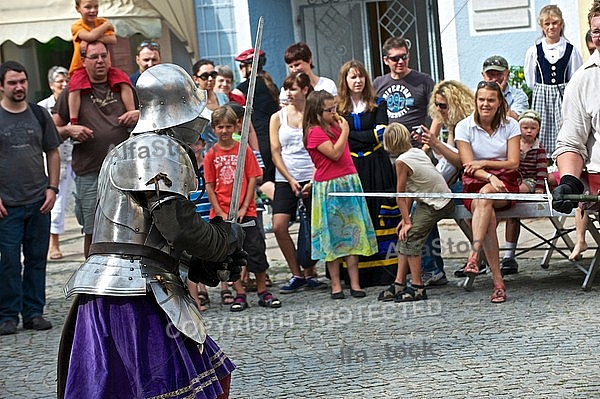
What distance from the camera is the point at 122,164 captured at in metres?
4.15

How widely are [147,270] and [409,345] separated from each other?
2.79m

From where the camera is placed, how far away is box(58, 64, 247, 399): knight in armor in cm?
412

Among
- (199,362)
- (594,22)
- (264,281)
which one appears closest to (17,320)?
(264,281)

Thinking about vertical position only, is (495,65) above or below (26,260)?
above

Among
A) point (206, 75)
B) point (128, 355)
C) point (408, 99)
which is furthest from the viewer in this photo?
point (206, 75)

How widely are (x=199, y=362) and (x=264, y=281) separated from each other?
3.98 m

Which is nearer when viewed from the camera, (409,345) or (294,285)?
(409,345)

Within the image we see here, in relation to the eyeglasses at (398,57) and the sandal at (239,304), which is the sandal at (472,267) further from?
the eyeglasses at (398,57)

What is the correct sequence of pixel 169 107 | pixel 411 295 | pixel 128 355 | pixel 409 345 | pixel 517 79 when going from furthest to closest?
pixel 517 79
pixel 411 295
pixel 409 345
pixel 169 107
pixel 128 355

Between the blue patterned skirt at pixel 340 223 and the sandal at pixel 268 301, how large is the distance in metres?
0.47

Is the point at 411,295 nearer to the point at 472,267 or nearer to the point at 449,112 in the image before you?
the point at 472,267

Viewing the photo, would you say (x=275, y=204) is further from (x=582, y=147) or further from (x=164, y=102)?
(x=164, y=102)

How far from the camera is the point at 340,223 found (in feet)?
27.3

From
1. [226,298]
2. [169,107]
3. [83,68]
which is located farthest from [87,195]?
[169,107]
